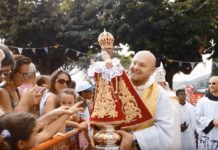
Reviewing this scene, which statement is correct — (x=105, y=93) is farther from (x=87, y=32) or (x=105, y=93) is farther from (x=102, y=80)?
(x=87, y=32)

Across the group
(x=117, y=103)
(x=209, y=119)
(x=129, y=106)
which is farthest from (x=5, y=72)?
(x=209, y=119)

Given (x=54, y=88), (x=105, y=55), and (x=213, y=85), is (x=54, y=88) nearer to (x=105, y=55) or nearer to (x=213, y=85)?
(x=105, y=55)

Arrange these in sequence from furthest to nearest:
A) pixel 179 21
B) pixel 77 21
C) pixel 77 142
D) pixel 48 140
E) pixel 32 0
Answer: pixel 77 21 → pixel 32 0 → pixel 179 21 → pixel 77 142 → pixel 48 140

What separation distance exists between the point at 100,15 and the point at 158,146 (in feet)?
76.9

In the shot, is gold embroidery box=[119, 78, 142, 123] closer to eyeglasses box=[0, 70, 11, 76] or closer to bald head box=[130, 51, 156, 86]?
bald head box=[130, 51, 156, 86]

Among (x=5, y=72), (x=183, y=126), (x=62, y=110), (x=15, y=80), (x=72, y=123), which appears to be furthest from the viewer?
(x=183, y=126)

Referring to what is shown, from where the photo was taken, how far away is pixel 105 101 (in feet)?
12.4

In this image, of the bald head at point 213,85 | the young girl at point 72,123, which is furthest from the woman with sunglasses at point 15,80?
the bald head at point 213,85

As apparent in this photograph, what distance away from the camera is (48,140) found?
11.1 feet

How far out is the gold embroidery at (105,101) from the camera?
3.75 m

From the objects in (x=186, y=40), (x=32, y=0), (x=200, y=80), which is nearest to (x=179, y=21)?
(x=186, y=40)

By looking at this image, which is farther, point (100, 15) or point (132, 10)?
point (100, 15)

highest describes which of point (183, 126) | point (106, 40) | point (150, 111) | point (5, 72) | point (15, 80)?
point (106, 40)

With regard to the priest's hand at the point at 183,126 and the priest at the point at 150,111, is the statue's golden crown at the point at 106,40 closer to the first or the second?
the priest at the point at 150,111
